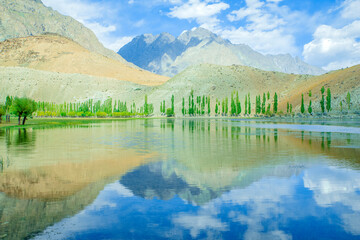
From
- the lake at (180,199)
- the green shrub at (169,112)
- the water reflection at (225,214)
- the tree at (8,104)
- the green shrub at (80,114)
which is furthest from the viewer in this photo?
the green shrub at (169,112)

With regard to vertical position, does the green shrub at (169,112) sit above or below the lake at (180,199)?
above

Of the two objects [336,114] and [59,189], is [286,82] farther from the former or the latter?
[59,189]

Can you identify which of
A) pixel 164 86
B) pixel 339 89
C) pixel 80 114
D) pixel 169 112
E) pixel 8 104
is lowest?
pixel 80 114

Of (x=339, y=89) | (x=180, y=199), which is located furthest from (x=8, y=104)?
(x=339, y=89)

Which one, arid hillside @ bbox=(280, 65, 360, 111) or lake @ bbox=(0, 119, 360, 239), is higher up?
arid hillside @ bbox=(280, 65, 360, 111)

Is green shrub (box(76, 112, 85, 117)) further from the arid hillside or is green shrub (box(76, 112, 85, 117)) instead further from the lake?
the lake

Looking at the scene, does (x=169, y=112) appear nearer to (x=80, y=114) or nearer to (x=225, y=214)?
(x=80, y=114)

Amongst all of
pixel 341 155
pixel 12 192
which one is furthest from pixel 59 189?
pixel 341 155

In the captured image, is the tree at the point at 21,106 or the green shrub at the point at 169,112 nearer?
the tree at the point at 21,106

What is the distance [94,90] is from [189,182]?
16115 cm

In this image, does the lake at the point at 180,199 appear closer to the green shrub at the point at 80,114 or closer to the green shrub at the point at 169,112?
the green shrub at the point at 80,114

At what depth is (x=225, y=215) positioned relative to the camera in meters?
7.55

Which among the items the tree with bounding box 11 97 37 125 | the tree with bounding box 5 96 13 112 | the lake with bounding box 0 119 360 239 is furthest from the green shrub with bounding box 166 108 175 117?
the lake with bounding box 0 119 360 239

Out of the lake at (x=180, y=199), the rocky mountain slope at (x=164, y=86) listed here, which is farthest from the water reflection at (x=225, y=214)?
the rocky mountain slope at (x=164, y=86)
